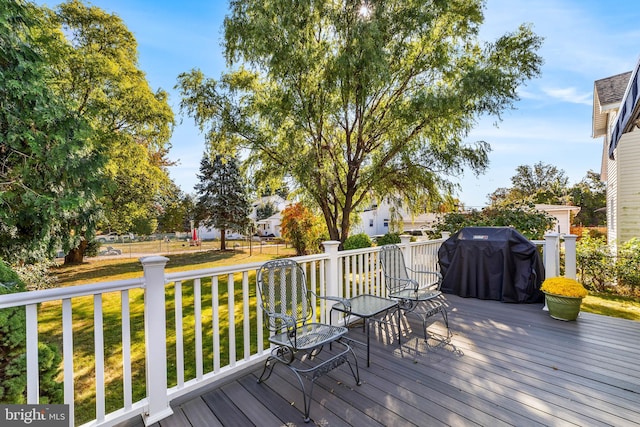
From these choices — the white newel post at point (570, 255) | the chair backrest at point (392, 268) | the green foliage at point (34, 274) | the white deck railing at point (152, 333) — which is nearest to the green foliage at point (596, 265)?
the white newel post at point (570, 255)

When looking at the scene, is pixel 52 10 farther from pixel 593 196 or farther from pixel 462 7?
pixel 593 196

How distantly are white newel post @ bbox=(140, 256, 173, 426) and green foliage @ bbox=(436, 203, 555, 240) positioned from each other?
21.9ft

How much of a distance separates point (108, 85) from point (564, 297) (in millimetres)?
11634

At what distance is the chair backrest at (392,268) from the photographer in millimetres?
3609

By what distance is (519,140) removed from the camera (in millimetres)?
12586

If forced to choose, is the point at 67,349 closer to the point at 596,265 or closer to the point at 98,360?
the point at 98,360

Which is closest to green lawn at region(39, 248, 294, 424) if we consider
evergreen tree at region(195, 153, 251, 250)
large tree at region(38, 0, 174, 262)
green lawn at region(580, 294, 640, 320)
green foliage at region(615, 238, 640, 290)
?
large tree at region(38, 0, 174, 262)

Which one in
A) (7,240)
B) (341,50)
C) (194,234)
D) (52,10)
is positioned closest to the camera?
(7,240)

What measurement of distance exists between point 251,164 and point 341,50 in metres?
3.99

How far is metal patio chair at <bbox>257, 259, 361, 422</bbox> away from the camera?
215 cm

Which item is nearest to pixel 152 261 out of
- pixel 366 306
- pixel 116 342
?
pixel 366 306

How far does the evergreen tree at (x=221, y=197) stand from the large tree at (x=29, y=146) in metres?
11.7

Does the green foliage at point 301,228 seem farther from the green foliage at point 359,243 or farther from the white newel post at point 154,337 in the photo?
Answer: the white newel post at point 154,337

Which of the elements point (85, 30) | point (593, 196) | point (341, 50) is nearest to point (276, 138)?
point (341, 50)
